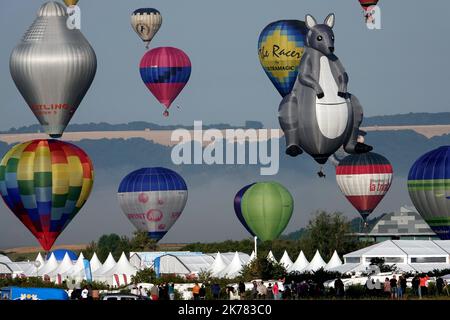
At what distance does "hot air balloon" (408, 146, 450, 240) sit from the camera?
87.9 m

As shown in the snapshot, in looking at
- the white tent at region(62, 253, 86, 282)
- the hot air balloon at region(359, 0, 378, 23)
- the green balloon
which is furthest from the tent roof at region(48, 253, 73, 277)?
the green balloon

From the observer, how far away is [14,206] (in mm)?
82188

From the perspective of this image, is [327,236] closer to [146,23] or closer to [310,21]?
[146,23]

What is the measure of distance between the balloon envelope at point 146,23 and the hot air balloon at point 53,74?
24.7 ft

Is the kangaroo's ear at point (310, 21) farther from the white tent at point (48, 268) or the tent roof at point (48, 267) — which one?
the tent roof at point (48, 267)

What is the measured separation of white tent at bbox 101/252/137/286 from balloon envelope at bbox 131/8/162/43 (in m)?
31.1

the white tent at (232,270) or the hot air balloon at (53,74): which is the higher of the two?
the hot air balloon at (53,74)

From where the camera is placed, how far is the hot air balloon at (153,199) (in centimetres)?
10075

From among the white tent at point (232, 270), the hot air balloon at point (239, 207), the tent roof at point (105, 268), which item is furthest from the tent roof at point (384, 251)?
the hot air balloon at point (239, 207)

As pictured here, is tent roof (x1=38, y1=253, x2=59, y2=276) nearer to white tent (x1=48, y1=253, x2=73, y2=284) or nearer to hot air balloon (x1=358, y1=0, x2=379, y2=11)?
white tent (x1=48, y1=253, x2=73, y2=284)

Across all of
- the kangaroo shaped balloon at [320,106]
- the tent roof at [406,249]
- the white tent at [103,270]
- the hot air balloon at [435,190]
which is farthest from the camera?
the hot air balloon at [435,190]

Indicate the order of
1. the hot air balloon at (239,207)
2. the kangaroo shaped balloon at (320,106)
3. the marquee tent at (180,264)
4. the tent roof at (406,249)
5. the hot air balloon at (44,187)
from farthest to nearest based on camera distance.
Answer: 1. the hot air balloon at (239,207)
2. the marquee tent at (180,264)
3. the hot air balloon at (44,187)
4. the tent roof at (406,249)
5. the kangaroo shaped balloon at (320,106)

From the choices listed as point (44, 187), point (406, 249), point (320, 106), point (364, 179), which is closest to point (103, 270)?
point (44, 187)
